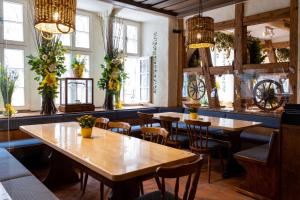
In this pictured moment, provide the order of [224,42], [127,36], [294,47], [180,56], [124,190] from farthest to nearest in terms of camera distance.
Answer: [127,36]
[180,56]
[224,42]
[294,47]
[124,190]

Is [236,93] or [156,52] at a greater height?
[156,52]

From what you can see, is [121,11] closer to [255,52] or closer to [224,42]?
[224,42]

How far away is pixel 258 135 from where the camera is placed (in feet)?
14.0

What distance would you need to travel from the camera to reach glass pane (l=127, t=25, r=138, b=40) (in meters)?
6.20

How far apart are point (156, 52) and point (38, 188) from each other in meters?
4.62

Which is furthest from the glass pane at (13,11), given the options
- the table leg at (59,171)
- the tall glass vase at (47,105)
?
the table leg at (59,171)

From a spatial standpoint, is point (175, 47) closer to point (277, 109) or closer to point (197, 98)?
point (197, 98)

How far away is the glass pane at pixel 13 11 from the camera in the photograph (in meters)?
4.49

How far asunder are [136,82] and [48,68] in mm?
2700

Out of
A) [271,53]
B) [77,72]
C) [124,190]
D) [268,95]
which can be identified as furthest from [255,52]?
[124,190]

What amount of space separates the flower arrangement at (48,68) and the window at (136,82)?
2.18 m

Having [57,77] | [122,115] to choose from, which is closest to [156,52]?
[122,115]

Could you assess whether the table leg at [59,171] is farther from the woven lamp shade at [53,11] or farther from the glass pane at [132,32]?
the glass pane at [132,32]

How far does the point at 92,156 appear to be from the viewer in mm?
1943
